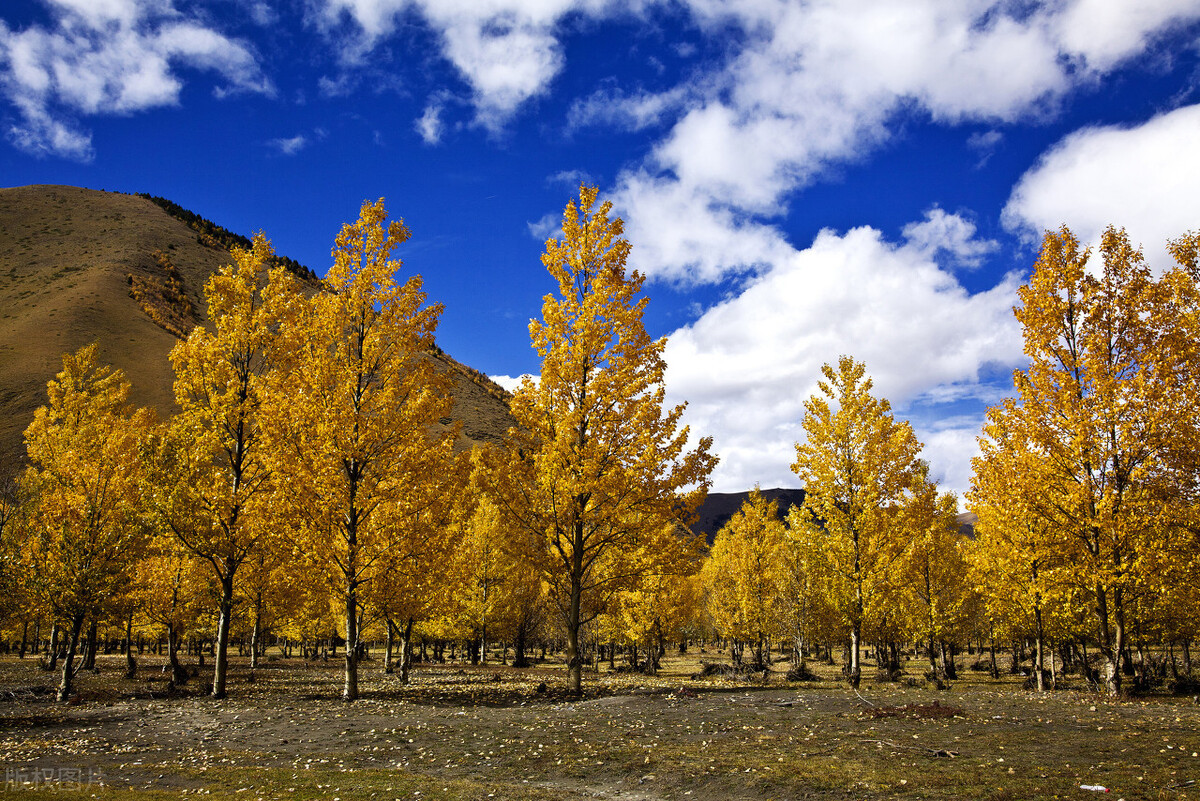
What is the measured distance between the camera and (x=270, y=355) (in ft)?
68.8

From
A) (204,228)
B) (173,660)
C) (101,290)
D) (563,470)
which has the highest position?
(204,228)

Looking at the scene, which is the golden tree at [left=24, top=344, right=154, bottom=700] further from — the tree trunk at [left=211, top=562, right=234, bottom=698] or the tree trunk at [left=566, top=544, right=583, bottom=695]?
the tree trunk at [left=566, top=544, right=583, bottom=695]

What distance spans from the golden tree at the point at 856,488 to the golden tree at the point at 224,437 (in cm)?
1980

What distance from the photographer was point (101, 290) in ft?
382

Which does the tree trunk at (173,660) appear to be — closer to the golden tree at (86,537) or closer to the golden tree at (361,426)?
the golden tree at (86,537)

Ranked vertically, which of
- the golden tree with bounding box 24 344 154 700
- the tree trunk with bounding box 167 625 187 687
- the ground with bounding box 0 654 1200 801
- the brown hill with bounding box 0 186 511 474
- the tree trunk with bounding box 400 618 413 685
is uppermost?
the brown hill with bounding box 0 186 511 474

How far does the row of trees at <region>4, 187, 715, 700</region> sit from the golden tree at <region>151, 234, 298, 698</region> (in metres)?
0.07

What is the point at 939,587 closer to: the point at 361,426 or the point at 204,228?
the point at 361,426

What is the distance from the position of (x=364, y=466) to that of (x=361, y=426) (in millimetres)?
1547

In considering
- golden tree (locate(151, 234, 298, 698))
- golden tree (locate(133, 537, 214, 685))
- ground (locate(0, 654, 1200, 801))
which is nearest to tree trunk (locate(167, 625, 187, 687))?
golden tree (locate(133, 537, 214, 685))

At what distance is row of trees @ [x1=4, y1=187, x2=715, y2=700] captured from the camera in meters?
18.1

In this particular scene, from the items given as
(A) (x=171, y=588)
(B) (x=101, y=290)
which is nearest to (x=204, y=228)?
(B) (x=101, y=290)

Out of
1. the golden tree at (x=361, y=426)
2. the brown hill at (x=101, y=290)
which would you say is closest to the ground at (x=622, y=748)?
the golden tree at (x=361, y=426)

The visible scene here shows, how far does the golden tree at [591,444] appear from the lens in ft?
60.7
